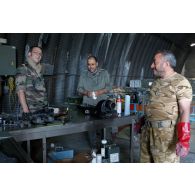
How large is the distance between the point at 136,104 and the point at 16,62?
109 inches

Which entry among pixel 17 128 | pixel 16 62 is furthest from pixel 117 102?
pixel 16 62

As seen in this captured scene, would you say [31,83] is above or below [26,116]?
above

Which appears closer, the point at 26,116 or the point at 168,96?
the point at 168,96

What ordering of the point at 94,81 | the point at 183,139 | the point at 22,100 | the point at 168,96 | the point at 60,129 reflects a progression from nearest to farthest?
the point at 183,139 → the point at 168,96 → the point at 60,129 → the point at 22,100 → the point at 94,81

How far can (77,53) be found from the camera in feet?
15.6

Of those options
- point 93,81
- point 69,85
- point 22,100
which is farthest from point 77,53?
point 22,100

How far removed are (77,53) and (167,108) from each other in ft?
11.1

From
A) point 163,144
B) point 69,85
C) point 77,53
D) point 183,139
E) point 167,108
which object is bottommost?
point 163,144

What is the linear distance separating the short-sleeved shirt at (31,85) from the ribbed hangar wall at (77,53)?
5.35 feet

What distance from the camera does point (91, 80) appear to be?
2.92 m

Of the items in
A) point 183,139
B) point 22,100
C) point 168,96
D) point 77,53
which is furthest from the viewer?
point 77,53

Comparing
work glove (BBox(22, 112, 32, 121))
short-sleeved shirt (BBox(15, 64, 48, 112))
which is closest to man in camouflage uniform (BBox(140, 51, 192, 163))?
work glove (BBox(22, 112, 32, 121))

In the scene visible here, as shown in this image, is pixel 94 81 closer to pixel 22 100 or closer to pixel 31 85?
pixel 31 85

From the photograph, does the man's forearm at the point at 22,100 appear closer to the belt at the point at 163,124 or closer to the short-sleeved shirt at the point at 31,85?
the short-sleeved shirt at the point at 31,85
